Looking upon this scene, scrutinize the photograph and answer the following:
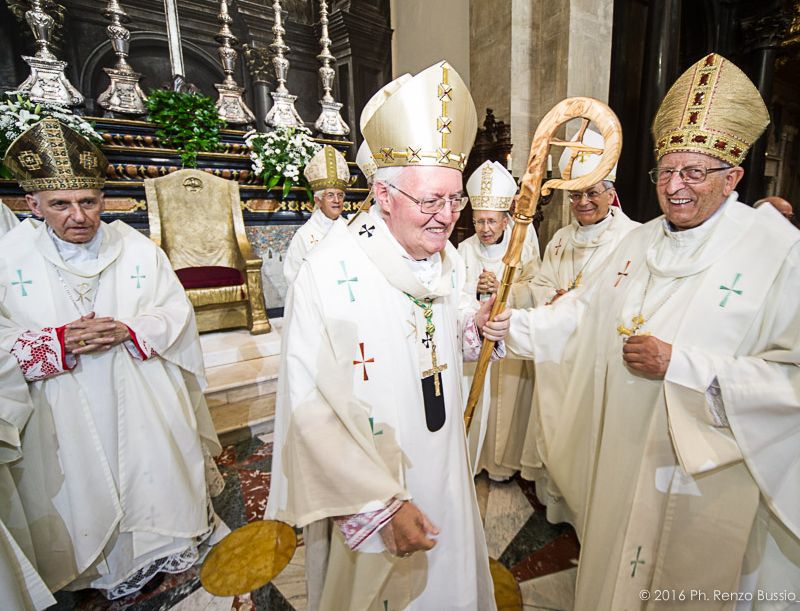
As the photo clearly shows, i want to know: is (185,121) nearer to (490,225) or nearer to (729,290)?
(490,225)

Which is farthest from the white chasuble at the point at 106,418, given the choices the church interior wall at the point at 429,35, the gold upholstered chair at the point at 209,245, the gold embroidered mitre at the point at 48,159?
the church interior wall at the point at 429,35

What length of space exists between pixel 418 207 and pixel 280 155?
4.71 meters

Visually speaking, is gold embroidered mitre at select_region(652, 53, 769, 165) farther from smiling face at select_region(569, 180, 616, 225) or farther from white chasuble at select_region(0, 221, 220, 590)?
white chasuble at select_region(0, 221, 220, 590)

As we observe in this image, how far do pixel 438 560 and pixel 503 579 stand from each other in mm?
962

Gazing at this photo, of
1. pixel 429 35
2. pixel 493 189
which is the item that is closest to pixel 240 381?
pixel 493 189

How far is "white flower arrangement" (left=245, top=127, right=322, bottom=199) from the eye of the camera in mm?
5363

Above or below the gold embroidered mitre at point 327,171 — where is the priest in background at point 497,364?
below

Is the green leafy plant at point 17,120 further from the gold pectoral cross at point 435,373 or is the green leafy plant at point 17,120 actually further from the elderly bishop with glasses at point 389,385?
the gold pectoral cross at point 435,373

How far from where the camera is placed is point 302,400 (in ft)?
3.92

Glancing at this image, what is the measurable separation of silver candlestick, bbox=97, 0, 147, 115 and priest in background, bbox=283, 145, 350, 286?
281cm

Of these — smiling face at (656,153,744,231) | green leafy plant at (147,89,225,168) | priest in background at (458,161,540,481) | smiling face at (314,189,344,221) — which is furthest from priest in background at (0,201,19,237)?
smiling face at (656,153,744,231)

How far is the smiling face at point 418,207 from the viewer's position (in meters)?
1.36

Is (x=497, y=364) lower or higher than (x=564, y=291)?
lower

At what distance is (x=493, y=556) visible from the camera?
7.76 ft
